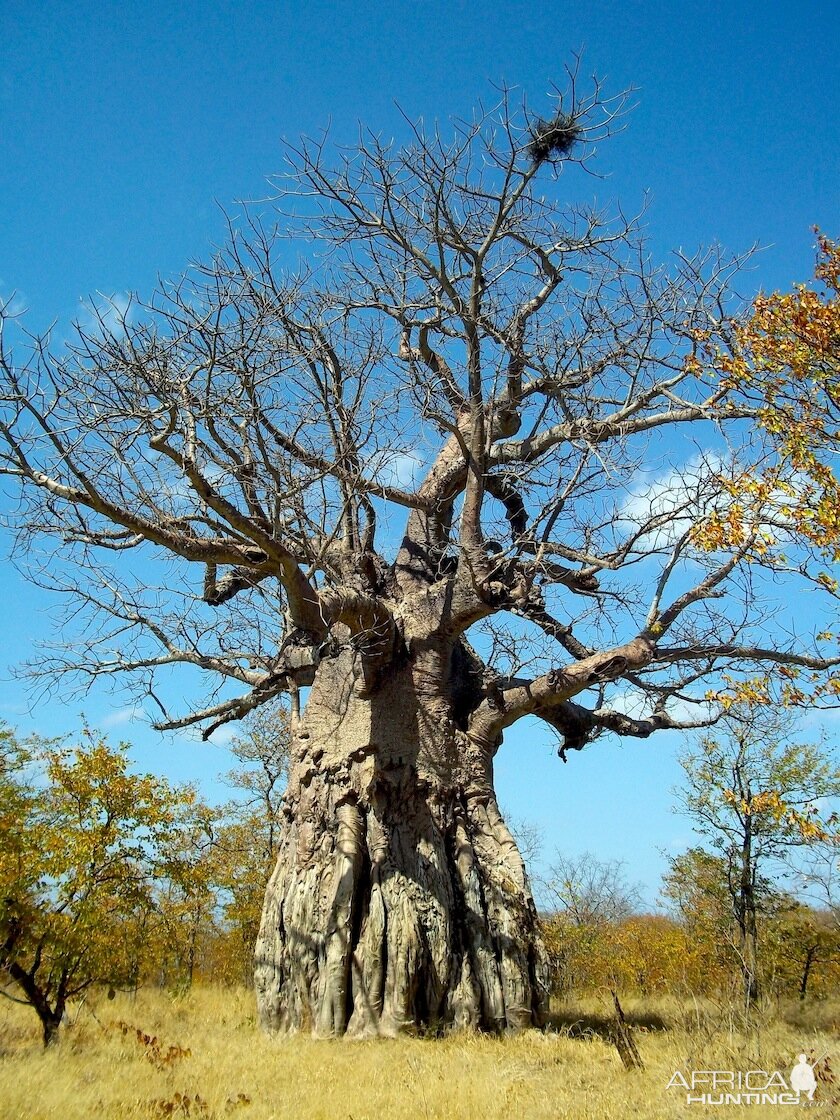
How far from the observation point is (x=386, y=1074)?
4727 millimetres

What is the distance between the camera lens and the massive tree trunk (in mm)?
6121

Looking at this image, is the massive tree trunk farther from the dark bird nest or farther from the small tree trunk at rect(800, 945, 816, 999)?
the small tree trunk at rect(800, 945, 816, 999)

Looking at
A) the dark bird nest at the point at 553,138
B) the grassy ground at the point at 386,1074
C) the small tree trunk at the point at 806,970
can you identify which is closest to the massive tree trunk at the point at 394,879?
the grassy ground at the point at 386,1074

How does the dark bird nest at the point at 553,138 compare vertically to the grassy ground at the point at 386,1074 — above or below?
above

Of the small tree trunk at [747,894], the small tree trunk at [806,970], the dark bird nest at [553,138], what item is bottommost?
the small tree trunk at [806,970]

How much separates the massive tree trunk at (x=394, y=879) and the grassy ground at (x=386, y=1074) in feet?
1.20

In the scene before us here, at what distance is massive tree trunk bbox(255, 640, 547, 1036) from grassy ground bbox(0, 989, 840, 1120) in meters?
0.36

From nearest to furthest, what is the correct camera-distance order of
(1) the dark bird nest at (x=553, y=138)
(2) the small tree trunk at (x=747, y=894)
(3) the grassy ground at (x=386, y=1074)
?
(3) the grassy ground at (x=386, y=1074)
(1) the dark bird nest at (x=553, y=138)
(2) the small tree trunk at (x=747, y=894)

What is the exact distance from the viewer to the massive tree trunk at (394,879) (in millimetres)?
6121

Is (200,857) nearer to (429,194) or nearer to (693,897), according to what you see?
(693,897)

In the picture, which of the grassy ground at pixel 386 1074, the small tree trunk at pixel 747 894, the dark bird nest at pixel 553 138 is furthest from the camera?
the small tree trunk at pixel 747 894

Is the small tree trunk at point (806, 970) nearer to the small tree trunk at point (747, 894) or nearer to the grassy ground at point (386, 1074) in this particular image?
the small tree trunk at point (747, 894)

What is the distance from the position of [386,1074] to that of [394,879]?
1785mm

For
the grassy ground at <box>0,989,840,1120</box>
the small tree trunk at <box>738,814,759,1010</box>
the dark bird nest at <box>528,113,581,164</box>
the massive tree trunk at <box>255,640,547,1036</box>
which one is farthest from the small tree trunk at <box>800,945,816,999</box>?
the dark bird nest at <box>528,113,581,164</box>
